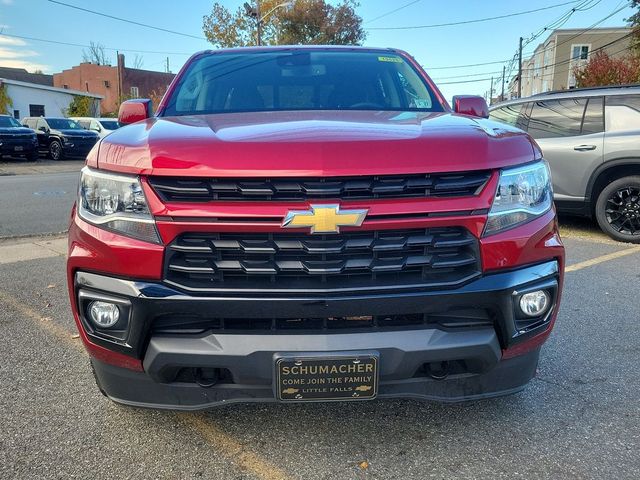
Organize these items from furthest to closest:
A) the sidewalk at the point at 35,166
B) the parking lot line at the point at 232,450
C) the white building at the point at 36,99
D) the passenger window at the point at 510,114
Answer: the white building at the point at 36,99 < the sidewalk at the point at 35,166 < the passenger window at the point at 510,114 < the parking lot line at the point at 232,450

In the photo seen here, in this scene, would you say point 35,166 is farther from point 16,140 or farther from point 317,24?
point 317,24

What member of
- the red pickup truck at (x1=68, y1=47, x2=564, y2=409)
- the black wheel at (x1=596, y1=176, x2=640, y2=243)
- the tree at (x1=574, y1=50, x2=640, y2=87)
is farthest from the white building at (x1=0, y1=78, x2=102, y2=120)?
the red pickup truck at (x1=68, y1=47, x2=564, y2=409)

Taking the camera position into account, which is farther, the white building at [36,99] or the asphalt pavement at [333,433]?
the white building at [36,99]

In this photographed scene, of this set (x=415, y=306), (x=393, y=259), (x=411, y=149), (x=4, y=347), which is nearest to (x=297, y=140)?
(x=411, y=149)

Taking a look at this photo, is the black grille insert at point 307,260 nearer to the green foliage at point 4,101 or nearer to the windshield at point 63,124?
the windshield at point 63,124

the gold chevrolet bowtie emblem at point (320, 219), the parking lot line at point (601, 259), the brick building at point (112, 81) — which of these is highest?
the brick building at point (112, 81)

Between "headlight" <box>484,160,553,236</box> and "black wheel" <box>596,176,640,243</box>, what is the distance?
4965 mm

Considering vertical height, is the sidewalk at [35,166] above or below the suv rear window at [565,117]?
below

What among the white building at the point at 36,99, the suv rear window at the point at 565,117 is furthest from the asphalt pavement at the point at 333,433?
the white building at the point at 36,99

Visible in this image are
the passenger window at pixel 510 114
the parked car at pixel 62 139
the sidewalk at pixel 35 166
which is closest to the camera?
the passenger window at pixel 510 114

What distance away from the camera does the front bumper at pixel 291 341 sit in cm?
204

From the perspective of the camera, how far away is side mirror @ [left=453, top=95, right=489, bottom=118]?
3.44 m

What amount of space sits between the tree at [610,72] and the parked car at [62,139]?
2167 cm

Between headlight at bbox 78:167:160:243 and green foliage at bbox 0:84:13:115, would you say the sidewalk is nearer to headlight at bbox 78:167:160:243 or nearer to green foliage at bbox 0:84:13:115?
green foliage at bbox 0:84:13:115
